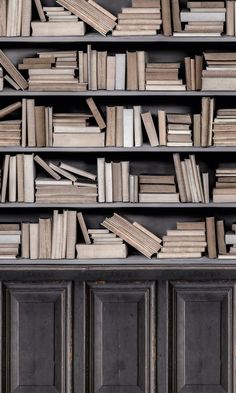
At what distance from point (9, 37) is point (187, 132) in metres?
0.96

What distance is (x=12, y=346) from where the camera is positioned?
13.8 feet

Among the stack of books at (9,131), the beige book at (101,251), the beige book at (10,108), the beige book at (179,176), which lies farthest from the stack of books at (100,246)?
the beige book at (10,108)

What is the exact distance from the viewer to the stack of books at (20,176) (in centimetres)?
421

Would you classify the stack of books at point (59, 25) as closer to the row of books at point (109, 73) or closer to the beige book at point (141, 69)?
the row of books at point (109, 73)

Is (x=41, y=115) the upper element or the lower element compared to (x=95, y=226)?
upper

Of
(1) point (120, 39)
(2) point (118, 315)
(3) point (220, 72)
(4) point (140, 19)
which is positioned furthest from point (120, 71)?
(2) point (118, 315)

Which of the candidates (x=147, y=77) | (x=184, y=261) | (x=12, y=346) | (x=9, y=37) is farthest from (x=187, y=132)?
(x=12, y=346)

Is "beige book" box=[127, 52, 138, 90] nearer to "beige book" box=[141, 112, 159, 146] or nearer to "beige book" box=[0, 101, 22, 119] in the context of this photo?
"beige book" box=[141, 112, 159, 146]

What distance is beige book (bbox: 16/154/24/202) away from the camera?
4.22 m

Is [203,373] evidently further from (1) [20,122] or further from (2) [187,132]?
(1) [20,122]

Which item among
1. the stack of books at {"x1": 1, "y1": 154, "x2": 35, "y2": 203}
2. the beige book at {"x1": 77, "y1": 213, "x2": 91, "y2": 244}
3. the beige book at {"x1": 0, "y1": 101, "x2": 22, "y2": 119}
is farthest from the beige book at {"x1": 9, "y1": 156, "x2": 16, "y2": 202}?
the beige book at {"x1": 77, "y1": 213, "x2": 91, "y2": 244}

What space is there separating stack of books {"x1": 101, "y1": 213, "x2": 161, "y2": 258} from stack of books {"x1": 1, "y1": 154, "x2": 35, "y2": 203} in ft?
1.31

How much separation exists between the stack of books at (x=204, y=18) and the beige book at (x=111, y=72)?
0.32 m

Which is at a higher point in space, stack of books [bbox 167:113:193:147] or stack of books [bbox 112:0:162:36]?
stack of books [bbox 112:0:162:36]
